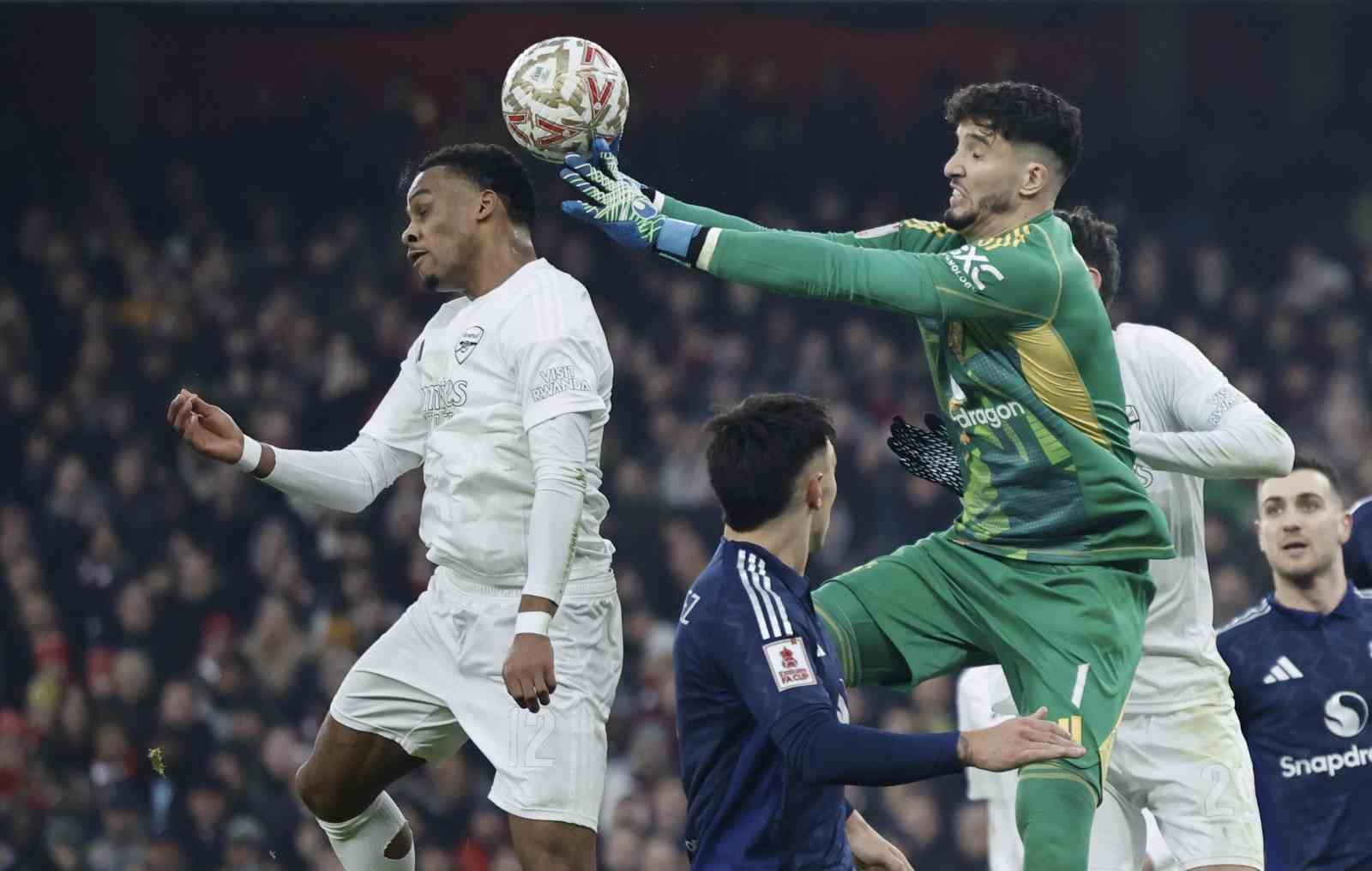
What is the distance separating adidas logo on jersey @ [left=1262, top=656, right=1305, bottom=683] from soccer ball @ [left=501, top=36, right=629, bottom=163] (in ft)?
9.15

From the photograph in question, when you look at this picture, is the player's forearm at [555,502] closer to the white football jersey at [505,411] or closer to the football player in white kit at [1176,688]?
Answer: the white football jersey at [505,411]

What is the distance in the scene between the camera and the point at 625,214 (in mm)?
4617

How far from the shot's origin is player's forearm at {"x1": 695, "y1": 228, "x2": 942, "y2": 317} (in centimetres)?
447

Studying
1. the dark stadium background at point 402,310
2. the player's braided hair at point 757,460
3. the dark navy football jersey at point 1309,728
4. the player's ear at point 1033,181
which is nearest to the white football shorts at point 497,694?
the player's braided hair at point 757,460

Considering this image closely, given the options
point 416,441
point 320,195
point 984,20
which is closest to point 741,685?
point 416,441

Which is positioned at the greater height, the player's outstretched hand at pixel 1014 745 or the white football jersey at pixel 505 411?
the white football jersey at pixel 505 411

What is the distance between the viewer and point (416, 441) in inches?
211

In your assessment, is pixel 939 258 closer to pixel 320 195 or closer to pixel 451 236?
pixel 451 236

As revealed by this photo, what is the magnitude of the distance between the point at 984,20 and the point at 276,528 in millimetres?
8498

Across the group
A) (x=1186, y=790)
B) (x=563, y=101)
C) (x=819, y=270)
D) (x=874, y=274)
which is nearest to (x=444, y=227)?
(x=563, y=101)

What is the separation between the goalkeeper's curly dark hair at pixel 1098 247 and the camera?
5.56m

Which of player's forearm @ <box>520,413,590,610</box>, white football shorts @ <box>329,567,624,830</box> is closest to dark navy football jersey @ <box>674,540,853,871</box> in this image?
player's forearm @ <box>520,413,590,610</box>

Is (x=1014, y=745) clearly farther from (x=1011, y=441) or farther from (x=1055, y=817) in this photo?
(x=1011, y=441)

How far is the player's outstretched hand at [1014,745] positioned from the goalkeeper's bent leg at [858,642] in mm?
973
